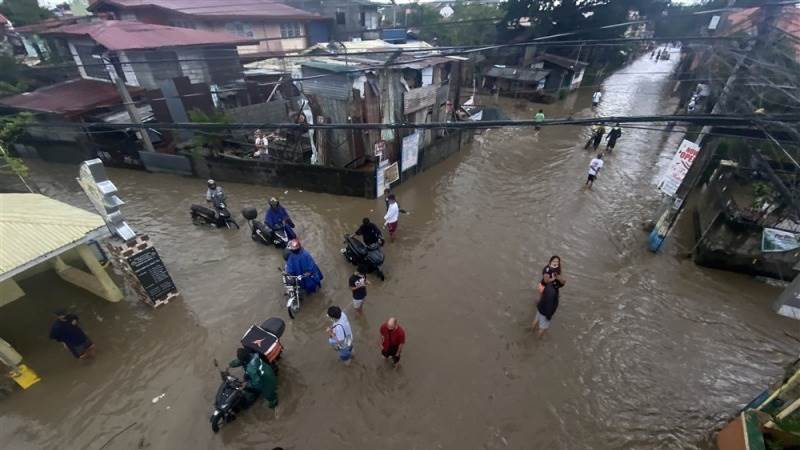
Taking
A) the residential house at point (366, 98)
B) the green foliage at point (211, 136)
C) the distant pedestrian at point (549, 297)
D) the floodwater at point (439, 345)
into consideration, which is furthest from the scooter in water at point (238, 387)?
the green foliage at point (211, 136)

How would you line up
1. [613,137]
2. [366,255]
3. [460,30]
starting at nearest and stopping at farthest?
[366,255] < [613,137] < [460,30]

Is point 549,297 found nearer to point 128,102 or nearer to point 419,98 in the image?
point 419,98

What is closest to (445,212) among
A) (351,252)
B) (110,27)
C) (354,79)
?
(351,252)

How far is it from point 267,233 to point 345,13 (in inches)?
1248

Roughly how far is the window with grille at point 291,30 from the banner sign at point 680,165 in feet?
91.4

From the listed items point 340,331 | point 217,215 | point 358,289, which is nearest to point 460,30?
point 217,215

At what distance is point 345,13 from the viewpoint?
→ 33125mm

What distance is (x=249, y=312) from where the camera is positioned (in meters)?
7.72

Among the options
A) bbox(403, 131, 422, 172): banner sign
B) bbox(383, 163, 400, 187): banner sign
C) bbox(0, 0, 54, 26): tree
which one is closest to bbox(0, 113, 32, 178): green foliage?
bbox(383, 163, 400, 187): banner sign

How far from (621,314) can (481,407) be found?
4.46m

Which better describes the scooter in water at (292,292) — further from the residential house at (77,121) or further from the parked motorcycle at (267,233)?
the residential house at (77,121)

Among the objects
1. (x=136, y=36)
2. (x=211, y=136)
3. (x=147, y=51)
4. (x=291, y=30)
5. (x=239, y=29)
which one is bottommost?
(x=211, y=136)

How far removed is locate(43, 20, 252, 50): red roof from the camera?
14477mm

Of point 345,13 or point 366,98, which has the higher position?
point 345,13
